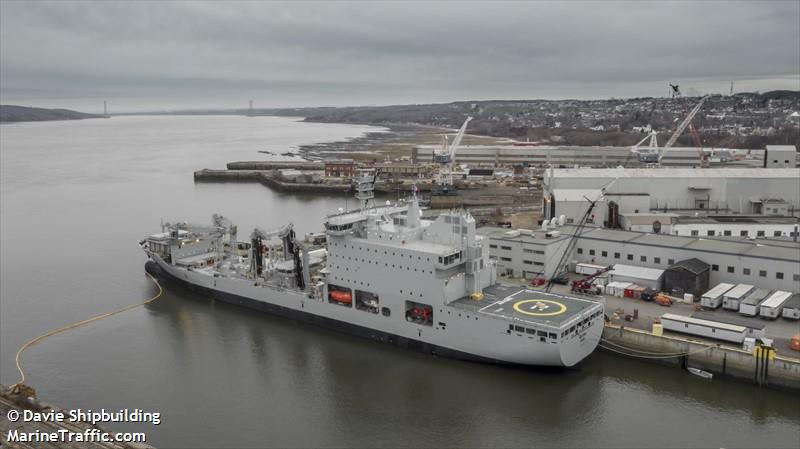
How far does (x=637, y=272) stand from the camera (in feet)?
64.3

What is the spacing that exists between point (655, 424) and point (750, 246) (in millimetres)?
9844

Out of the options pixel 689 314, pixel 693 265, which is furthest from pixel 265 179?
pixel 689 314

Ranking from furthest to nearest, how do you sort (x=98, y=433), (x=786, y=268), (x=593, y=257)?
(x=593, y=257) → (x=786, y=268) → (x=98, y=433)

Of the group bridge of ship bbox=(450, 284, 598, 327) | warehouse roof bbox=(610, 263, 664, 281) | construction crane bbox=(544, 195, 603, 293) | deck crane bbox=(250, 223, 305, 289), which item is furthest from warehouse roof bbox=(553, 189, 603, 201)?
deck crane bbox=(250, 223, 305, 289)

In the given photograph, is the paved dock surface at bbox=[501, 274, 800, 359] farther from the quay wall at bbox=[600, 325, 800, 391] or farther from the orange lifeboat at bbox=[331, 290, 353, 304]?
the orange lifeboat at bbox=[331, 290, 353, 304]

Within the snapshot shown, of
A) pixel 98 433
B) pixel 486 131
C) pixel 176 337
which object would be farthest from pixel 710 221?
pixel 486 131

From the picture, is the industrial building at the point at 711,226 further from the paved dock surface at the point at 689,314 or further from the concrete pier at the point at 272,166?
the concrete pier at the point at 272,166

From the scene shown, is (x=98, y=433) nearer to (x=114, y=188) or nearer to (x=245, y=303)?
(x=245, y=303)

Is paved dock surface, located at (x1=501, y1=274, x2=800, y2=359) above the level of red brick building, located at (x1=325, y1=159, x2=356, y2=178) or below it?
below

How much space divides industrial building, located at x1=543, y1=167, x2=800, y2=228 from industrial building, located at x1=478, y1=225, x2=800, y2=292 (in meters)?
5.89

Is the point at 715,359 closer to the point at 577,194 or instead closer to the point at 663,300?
the point at 663,300

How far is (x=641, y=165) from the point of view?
155ft

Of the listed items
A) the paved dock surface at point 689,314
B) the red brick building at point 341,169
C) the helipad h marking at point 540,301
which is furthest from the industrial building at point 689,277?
the red brick building at point 341,169

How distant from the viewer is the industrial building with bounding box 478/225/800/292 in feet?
60.1
